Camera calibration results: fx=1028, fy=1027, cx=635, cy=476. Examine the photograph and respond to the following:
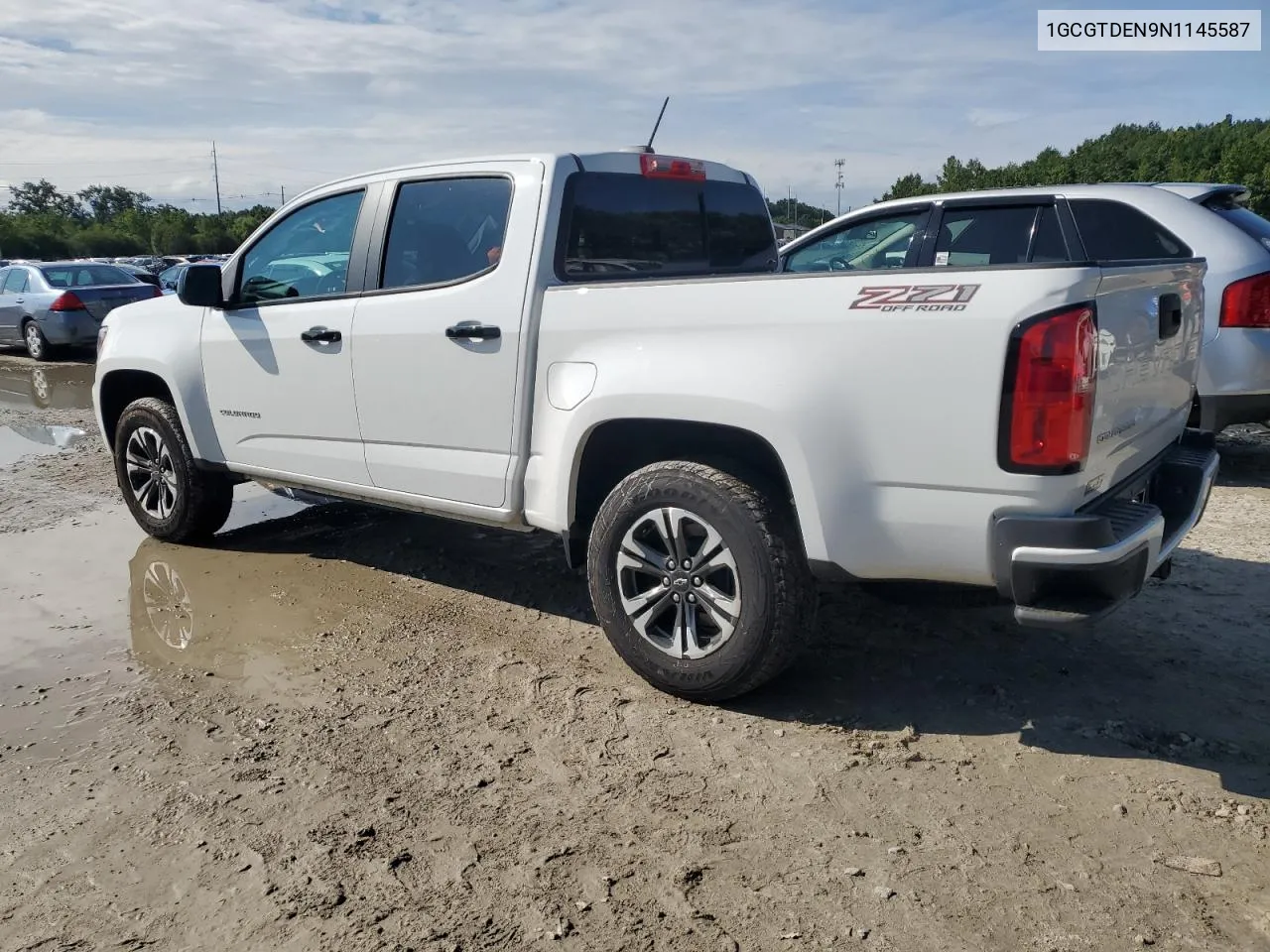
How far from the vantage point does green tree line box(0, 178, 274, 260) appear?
73875 mm

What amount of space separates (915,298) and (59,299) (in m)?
15.3

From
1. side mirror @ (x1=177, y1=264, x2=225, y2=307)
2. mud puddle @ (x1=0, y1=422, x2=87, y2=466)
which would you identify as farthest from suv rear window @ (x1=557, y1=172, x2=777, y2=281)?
mud puddle @ (x1=0, y1=422, x2=87, y2=466)

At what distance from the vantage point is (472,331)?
4047 millimetres

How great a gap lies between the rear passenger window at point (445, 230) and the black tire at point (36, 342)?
43.1 ft

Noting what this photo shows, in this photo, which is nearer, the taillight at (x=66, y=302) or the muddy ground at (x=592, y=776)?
the muddy ground at (x=592, y=776)

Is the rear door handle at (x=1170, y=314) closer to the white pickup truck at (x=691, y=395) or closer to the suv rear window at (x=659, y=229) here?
the white pickup truck at (x=691, y=395)

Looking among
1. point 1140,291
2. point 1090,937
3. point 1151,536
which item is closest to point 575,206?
point 1140,291

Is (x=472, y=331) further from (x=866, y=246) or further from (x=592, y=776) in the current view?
(x=866, y=246)

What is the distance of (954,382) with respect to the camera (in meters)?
2.92

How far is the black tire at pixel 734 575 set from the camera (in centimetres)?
336

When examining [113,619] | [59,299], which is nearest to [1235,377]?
[113,619]

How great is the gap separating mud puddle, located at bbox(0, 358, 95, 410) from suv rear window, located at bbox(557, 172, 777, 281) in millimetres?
8928

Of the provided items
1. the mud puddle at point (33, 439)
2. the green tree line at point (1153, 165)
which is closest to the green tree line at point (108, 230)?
the green tree line at point (1153, 165)

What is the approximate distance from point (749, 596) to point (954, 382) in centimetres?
97
